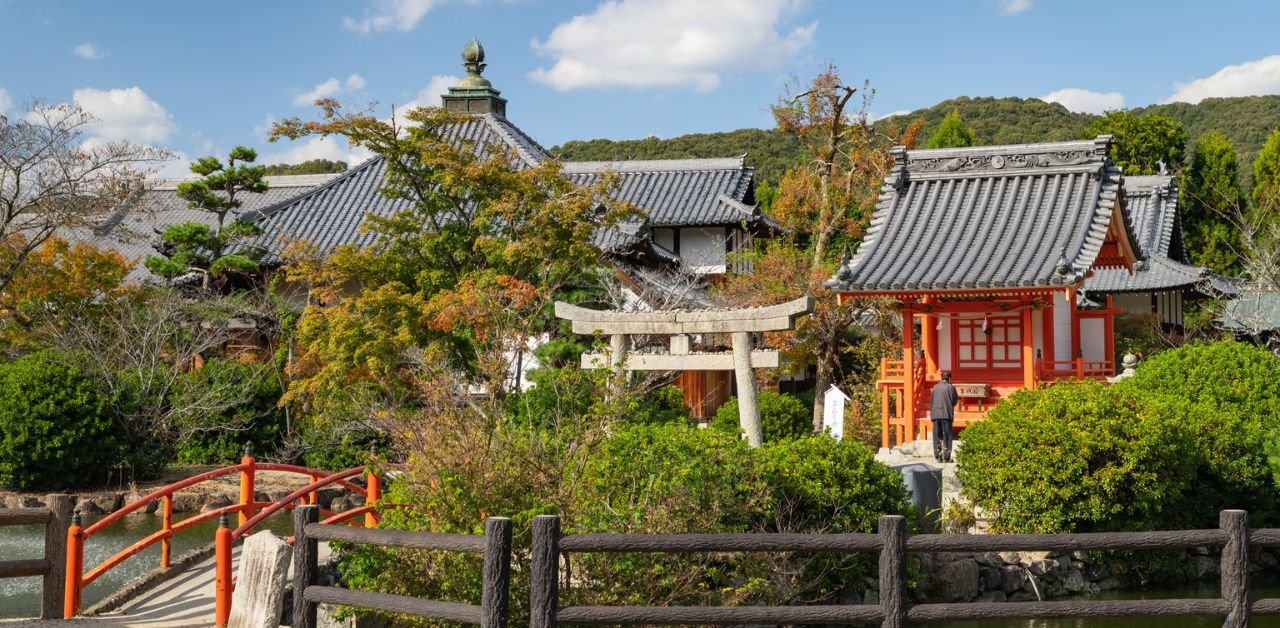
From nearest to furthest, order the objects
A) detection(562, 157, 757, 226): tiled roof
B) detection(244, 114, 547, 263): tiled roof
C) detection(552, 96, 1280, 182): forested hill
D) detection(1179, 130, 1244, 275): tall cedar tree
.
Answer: detection(244, 114, 547, 263): tiled roof < detection(562, 157, 757, 226): tiled roof < detection(1179, 130, 1244, 275): tall cedar tree < detection(552, 96, 1280, 182): forested hill

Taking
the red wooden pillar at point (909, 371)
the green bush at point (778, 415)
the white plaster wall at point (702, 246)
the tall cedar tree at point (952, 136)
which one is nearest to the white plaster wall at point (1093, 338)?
the red wooden pillar at point (909, 371)

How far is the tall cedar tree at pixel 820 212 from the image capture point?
23.2 m

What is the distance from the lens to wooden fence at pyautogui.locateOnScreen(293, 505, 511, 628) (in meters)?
6.69

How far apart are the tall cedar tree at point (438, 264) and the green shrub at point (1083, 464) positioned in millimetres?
6223

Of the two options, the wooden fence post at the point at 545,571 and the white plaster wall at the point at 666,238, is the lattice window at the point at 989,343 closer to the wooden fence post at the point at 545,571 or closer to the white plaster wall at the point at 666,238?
the wooden fence post at the point at 545,571

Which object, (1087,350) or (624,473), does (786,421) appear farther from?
(624,473)

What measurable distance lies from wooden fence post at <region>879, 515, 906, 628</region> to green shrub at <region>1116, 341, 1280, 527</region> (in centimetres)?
666

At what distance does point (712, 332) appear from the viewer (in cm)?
1352

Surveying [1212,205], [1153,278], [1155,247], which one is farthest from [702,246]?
[1212,205]

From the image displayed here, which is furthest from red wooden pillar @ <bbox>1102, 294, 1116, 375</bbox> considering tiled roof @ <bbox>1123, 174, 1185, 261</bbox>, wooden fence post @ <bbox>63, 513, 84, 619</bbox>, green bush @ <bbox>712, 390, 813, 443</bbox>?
wooden fence post @ <bbox>63, 513, 84, 619</bbox>

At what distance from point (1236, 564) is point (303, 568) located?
5607 millimetres

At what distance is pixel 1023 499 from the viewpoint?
1245 centimetres

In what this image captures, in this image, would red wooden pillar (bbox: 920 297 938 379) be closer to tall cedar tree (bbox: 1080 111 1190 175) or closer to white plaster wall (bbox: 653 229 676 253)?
white plaster wall (bbox: 653 229 676 253)

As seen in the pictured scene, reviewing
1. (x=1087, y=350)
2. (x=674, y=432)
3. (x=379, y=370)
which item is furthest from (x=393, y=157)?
(x=1087, y=350)
